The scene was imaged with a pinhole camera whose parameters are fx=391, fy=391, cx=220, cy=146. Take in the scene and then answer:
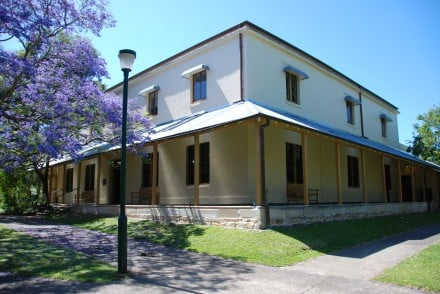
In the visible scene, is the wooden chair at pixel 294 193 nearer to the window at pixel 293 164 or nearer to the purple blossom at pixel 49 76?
the window at pixel 293 164

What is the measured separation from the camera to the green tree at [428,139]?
125 feet

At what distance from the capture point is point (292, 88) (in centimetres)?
1791

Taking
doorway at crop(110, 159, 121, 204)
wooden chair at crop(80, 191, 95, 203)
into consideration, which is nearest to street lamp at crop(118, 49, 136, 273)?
doorway at crop(110, 159, 121, 204)

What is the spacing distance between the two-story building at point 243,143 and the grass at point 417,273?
402 cm

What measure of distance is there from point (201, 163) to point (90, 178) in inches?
402

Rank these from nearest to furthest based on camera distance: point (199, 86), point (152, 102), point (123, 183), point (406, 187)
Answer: point (123, 183) → point (199, 86) → point (152, 102) → point (406, 187)

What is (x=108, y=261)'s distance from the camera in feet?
27.5

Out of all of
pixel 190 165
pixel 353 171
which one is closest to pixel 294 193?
pixel 190 165

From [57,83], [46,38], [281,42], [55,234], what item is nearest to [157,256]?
[55,234]

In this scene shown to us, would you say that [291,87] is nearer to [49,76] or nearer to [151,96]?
[151,96]

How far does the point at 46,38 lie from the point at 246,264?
836 centimetres

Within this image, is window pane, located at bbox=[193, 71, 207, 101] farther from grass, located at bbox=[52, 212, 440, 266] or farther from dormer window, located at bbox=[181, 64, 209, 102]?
grass, located at bbox=[52, 212, 440, 266]

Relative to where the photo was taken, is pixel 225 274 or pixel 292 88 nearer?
pixel 225 274

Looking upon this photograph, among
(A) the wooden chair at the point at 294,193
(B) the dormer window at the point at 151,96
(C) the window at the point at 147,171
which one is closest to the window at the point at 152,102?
(B) the dormer window at the point at 151,96
